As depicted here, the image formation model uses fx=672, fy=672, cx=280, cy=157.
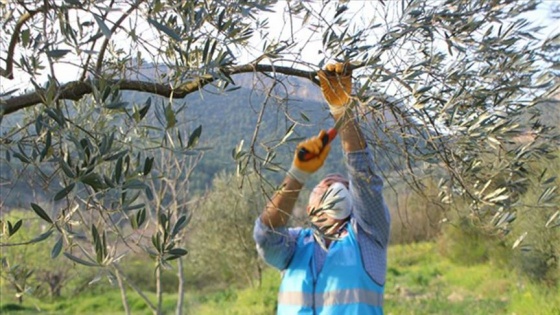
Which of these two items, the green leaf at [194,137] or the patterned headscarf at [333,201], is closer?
the green leaf at [194,137]

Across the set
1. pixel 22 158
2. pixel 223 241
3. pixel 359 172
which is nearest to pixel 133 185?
pixel 22 158

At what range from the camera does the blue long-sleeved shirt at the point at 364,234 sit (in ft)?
12.2

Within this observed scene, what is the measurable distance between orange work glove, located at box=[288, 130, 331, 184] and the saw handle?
0.04 ft

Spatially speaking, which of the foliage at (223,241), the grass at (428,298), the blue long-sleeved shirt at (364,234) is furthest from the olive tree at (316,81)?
the foliage at (223,241)

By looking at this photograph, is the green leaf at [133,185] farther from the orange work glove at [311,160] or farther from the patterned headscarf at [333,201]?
the orange work glove at [311,160]

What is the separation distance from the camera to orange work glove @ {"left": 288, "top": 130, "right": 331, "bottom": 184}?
3.03m

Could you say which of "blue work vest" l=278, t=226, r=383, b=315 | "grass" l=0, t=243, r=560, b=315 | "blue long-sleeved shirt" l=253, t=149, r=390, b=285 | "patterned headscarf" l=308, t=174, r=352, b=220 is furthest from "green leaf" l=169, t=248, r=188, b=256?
"grass" l=0, t=243, r=560, b=315

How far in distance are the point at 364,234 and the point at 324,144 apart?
1022mm

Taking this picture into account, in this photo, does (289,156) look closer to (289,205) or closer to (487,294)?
(289,205)

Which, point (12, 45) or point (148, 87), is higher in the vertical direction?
point (12, 45)

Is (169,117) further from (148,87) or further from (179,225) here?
(148,87)

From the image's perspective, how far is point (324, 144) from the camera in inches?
120

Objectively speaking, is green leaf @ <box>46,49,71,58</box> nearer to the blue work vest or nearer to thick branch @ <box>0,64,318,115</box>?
thick branch @ <box>0,64,318,115</box>

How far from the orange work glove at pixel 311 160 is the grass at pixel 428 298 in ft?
24.1
